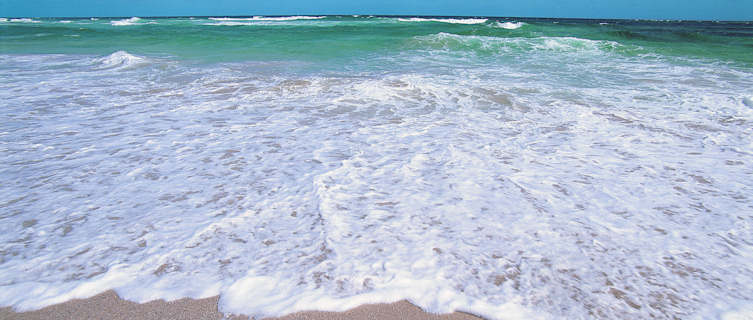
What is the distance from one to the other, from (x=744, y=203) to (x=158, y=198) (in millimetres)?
3948

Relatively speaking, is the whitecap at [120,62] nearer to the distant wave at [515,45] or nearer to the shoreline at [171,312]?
the shoreline at [171,312]

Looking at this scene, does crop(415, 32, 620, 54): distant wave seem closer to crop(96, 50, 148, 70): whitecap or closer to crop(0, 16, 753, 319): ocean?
crop(0, 16, 753, 319): ocean

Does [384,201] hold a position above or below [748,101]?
below

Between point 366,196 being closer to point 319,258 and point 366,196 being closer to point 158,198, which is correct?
point 319,258

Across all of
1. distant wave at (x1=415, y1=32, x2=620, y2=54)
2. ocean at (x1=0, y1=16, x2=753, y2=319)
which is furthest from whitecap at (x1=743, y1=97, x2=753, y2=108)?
distant wave at (x1=415, y1=32, x2=620, y2=54)

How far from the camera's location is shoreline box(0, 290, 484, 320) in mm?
1789

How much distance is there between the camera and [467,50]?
1463 cm

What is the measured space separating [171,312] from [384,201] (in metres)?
1.44

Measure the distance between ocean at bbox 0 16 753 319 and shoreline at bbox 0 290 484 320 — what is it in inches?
1.9

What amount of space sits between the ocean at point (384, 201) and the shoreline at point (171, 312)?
0.05 meters

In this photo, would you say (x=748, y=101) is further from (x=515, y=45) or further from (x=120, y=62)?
(x=120, y=62)

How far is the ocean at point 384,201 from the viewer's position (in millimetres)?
1971

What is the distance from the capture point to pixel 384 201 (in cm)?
285

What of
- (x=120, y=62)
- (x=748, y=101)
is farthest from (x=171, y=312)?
(x=120, y=62)
